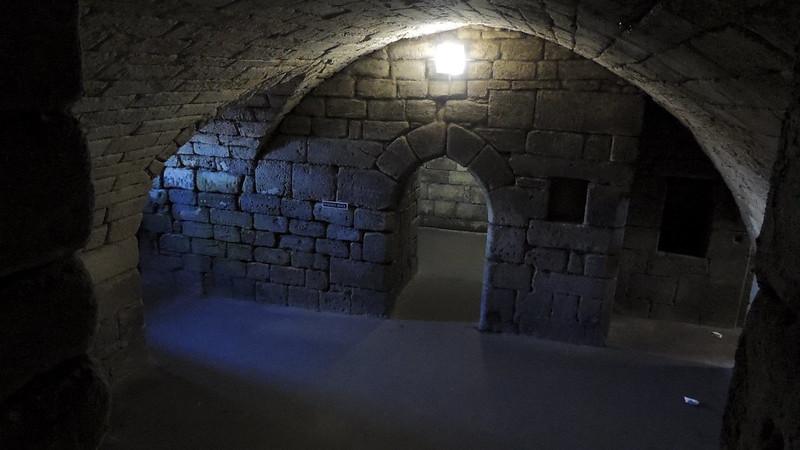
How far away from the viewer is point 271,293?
5.89m

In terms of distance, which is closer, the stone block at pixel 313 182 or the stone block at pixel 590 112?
the stone block at pixel 590 112

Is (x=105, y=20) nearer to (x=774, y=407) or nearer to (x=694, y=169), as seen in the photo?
(x=774, y=407)

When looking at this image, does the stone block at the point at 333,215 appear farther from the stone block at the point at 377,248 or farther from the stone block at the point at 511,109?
the stone block at the point at 511,109

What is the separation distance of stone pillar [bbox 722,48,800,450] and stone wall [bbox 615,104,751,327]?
5.47m

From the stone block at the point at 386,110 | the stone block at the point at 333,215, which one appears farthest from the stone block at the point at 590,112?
the stone block at the point at 333,215

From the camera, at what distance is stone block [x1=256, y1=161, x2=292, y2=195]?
18.0 feet

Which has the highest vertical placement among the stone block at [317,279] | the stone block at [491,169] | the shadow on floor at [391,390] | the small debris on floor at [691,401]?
the stone block at [491,169]

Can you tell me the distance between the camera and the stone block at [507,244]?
504 centimetres

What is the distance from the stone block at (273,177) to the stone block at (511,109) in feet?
7.20

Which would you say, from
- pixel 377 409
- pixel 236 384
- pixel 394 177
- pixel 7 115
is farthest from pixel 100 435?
pixel 394 177

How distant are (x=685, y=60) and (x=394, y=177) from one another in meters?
3.29

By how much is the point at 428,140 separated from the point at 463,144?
1.14 feet

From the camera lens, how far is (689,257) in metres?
6.25

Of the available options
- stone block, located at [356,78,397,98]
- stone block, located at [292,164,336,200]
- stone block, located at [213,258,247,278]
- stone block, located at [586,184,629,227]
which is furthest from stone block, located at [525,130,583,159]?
stone block, located at [213,258,247,278]
